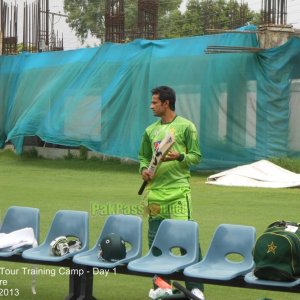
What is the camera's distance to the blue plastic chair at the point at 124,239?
22.0 ft

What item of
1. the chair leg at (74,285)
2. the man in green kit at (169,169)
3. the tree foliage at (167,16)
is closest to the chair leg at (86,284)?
the chair leg at (74,285)

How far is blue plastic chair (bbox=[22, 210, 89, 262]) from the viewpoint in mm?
7125

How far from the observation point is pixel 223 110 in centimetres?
1880

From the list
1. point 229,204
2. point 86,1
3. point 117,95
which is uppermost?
point 86,1

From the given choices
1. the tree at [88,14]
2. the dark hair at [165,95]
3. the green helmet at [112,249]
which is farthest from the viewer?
the tree at [88,14]

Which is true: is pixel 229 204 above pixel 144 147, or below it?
below

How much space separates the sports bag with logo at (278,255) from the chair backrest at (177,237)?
0.86 metres

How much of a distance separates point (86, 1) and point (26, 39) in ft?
152

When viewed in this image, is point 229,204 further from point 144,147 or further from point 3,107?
point 3,107

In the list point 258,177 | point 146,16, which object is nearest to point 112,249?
point 258,177

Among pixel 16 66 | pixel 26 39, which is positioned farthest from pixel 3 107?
pixel 26 39

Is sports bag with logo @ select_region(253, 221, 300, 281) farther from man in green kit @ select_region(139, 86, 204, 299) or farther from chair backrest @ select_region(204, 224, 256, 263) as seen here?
man in green kit @ select_region(139, 86, 204, 299)

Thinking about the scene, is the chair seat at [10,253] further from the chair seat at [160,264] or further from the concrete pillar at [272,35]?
the concrete pillar at [272,35]

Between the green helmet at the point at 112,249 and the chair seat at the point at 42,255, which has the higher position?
the green helmet at the point at 112,249
